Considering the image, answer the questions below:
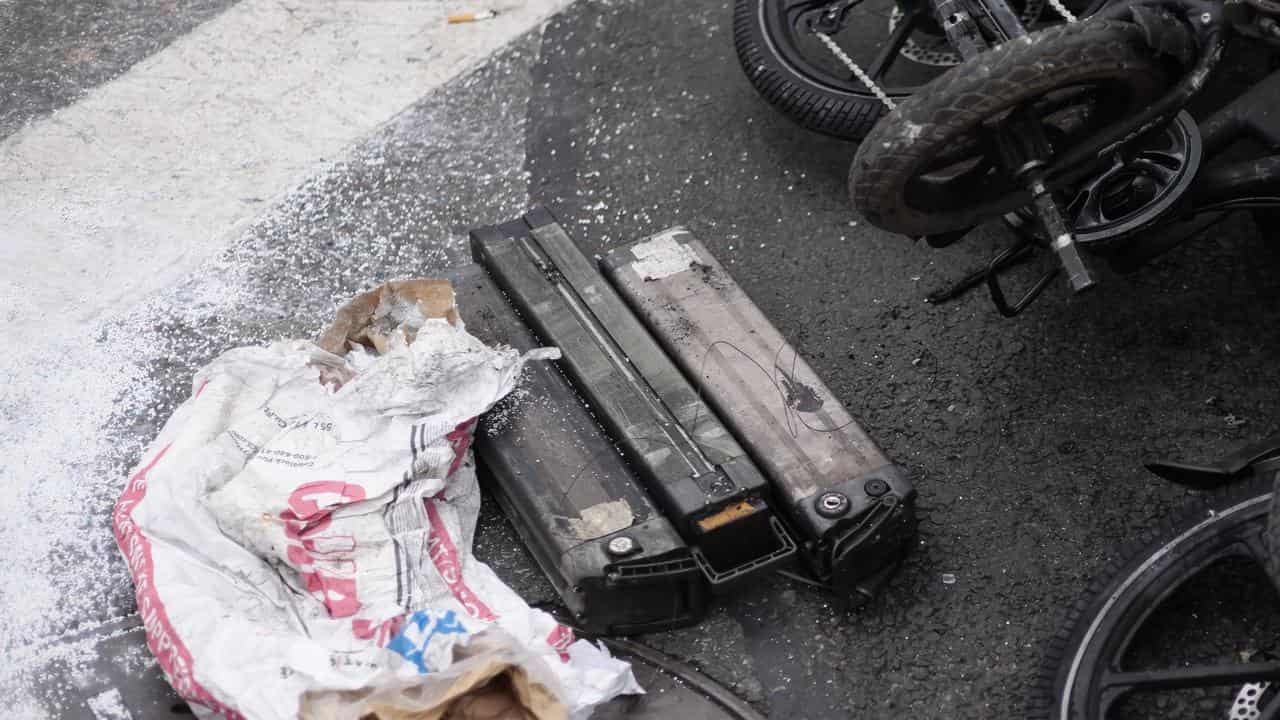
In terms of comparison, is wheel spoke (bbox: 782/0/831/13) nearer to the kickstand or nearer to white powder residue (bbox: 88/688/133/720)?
the kickstand

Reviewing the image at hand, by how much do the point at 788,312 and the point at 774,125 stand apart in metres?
0.69

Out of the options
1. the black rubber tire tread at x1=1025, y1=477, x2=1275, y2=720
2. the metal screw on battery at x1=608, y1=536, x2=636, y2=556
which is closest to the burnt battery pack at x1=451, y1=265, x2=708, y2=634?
the metal screw on battery at x1=608, y1=536, x2=636, y2=556

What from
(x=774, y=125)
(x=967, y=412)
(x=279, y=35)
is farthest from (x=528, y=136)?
(x=967, y=412)

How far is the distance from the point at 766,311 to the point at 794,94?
59 centimetres

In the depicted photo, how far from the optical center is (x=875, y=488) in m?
2.54

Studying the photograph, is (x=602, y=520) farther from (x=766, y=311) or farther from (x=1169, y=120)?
(x=1169, y=120)

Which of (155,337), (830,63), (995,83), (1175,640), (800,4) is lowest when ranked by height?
(1175,640)

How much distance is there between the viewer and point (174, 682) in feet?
7.72

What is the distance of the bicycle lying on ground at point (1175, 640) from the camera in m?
2.26

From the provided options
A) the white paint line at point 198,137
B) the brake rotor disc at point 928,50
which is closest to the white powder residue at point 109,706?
the white paint line at point 198,137

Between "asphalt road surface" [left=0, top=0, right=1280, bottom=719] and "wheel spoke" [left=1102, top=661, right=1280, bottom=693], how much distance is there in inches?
A: 9.2

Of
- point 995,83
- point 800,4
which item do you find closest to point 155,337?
point 800,4

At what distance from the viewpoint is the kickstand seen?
9.26 feet

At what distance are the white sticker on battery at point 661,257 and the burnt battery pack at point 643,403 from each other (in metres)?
0.11
